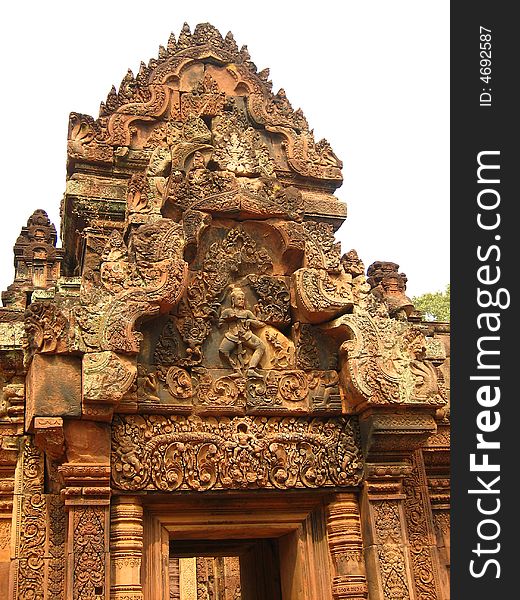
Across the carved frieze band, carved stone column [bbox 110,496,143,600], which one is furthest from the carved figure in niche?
carved stone column [bbox 110,496,143,600]

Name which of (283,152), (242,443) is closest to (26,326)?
(242,443)

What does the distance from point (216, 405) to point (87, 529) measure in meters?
1.67

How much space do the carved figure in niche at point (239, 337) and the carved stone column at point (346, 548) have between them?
61.9 inches

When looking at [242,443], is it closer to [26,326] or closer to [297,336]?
[297,336]

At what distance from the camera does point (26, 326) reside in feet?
22.3

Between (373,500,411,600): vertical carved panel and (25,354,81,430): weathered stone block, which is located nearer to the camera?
(25,354,81,430): weathered stone block

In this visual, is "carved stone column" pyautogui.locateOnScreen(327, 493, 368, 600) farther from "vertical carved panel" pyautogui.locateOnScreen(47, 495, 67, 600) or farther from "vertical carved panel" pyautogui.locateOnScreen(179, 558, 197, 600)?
"vertical carved panel" pyautogui.locateOnScreen(179, 558, 197, 600)

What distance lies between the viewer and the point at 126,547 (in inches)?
259

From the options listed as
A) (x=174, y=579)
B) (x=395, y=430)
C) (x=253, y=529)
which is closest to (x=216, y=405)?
(x=253, y=529)

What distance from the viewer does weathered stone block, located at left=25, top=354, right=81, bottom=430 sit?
21.1ft

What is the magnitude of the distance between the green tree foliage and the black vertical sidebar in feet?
77.8

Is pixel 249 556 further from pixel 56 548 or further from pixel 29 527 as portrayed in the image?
pixel 29 527

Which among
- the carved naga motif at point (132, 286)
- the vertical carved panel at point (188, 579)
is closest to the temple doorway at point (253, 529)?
the carved naga motif at point (132, 286)

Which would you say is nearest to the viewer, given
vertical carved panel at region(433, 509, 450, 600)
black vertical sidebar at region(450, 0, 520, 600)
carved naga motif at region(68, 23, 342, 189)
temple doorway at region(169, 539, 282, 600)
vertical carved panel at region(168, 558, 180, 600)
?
black vertical sidebar at region(450, 0, 520, 600)
